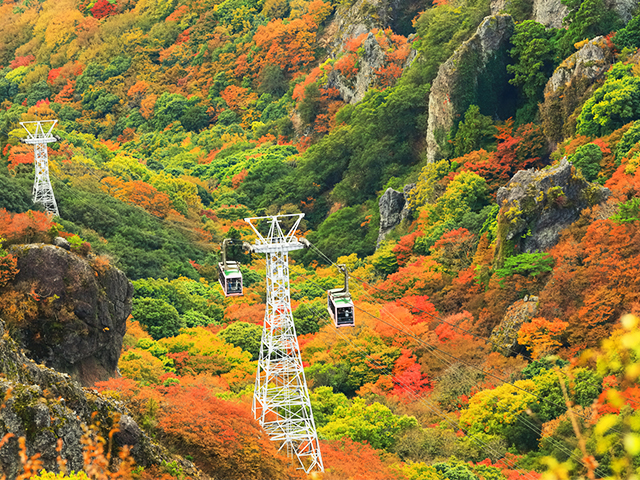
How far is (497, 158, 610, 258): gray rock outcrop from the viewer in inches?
1497

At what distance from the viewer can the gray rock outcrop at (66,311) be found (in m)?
26.1

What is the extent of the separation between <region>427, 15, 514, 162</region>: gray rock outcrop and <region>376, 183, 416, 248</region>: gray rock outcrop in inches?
140

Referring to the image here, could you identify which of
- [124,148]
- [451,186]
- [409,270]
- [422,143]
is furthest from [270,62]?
[409,270]

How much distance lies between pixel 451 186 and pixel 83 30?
72336mm

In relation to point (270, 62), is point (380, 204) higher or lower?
lower

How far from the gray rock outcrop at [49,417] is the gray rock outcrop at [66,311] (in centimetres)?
659

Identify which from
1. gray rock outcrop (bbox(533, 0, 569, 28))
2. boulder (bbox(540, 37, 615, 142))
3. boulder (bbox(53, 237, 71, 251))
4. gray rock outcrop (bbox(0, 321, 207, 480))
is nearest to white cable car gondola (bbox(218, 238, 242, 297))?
boulder (bbox(53, 237, 71, 251))

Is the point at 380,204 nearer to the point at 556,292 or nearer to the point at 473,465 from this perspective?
the point at 556,292

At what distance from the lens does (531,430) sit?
29375 millimetres

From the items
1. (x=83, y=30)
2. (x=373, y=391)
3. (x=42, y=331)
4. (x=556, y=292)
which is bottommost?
(x=373, y=391)

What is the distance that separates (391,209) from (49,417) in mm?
40991

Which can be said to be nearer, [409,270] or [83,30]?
[409,270]

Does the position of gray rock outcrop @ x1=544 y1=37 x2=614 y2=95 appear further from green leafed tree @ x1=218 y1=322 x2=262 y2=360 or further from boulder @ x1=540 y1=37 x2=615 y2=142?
green leafed tree @ x1=218 y1=322 x2=262 y2=360

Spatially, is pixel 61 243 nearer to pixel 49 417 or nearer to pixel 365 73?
pixel 49 417
